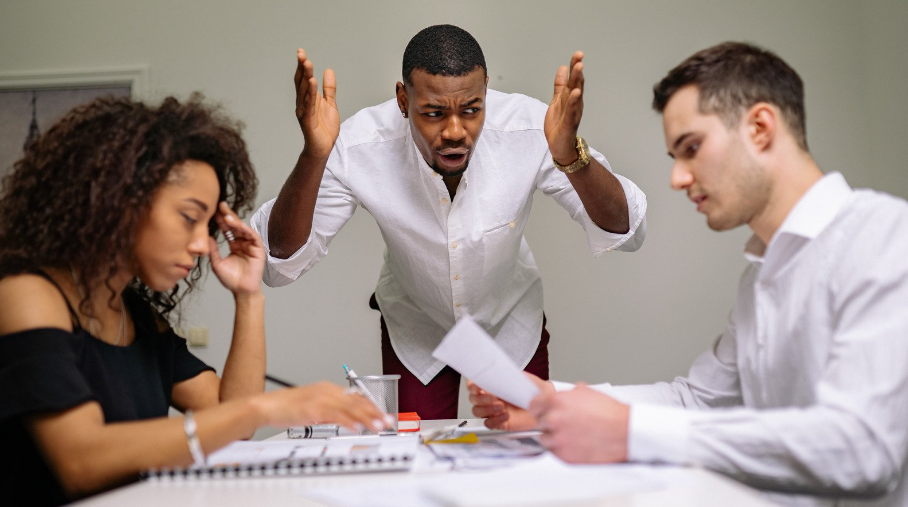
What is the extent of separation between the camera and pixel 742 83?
4.06ft

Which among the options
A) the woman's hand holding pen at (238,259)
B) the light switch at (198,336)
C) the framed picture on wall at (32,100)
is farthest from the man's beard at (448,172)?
the framed picture on wall at (32,100)

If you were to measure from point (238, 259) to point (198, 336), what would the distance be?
2312 millimetres

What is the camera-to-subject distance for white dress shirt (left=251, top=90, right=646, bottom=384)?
2178 millimetres

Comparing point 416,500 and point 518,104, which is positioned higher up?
point 518,104

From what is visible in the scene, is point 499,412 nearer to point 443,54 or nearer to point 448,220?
point 448,220

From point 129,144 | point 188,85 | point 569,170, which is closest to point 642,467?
point 129,144

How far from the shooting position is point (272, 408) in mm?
1070

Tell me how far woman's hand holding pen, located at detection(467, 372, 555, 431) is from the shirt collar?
502 mm

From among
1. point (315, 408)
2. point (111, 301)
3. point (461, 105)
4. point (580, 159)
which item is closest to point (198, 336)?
point (461, 105)

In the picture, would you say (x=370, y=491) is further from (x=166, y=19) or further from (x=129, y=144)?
(x=166, y=19)

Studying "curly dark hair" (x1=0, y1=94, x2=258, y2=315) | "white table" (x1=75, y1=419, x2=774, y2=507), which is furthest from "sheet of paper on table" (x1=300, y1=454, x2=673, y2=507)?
"curly dark hair" (x1=0, y1=94, x2=258, y2=315)

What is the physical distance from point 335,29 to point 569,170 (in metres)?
2.14

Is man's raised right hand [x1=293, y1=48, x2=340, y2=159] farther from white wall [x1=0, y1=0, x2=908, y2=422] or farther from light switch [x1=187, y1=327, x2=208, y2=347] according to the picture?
light switch [x1=187, y1=327, x2=208, y2=347]

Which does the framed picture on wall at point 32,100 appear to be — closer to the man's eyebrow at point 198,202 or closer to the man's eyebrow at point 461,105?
the man's eyebrow at point 461,105
